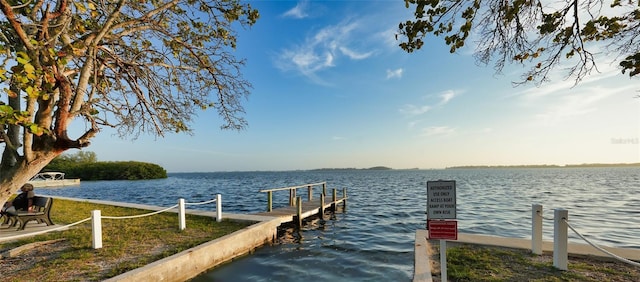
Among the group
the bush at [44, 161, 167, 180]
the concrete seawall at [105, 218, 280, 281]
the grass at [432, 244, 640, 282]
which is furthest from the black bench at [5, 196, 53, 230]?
the bush at [44, 161, 167, 180]

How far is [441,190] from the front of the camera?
4785 millimetres

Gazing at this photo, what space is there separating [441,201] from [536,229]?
3.35 metres

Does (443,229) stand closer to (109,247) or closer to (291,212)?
(109,247)

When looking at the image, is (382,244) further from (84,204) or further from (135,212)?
(84,204)

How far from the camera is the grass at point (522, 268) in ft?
18.1

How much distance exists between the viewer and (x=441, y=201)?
477 centimetres

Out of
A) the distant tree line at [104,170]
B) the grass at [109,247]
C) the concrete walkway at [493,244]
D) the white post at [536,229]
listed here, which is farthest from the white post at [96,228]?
the distant tree line at [104,170]

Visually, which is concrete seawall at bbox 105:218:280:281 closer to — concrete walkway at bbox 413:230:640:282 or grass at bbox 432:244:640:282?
concrete walkway at bbox 413:230:640:282

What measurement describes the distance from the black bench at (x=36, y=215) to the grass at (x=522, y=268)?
1132 cm

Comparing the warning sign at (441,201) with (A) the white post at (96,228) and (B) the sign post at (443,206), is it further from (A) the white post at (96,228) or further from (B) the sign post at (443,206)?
(A) the white post at (96,228)

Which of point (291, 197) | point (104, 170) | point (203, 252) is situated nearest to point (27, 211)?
point (203, 252)

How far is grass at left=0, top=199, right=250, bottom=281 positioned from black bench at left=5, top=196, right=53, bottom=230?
0.94m

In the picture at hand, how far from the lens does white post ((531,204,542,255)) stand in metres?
6.57

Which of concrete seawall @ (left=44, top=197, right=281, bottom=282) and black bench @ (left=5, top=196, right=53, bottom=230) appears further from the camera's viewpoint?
black bench @ (left=5, top=196, right=53, bottom=230)
